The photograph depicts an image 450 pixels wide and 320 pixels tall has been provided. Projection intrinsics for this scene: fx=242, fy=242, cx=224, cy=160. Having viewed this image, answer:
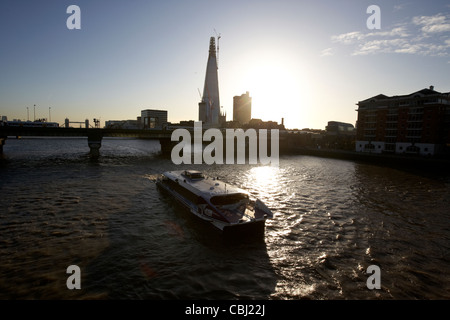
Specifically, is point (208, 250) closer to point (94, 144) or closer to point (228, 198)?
point (228, 198)

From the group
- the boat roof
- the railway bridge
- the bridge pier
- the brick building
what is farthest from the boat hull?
the brick building

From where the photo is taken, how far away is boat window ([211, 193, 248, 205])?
20.1 meters

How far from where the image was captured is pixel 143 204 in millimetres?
28750

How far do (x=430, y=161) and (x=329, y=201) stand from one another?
177ft

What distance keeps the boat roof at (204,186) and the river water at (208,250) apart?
3117mm

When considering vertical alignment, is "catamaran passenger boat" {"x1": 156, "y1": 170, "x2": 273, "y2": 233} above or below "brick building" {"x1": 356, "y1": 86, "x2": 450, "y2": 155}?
below

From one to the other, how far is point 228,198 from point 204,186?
3.96 m

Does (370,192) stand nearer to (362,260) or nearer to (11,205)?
(362,260)

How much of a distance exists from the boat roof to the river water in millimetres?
3117

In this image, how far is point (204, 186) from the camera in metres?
23.6

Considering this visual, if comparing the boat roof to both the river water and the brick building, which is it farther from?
the brick building

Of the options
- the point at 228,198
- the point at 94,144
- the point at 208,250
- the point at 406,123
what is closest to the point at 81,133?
the point at 94,144

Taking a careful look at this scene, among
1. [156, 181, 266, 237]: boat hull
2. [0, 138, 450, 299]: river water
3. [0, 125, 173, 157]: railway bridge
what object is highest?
[0, 125, 173, 157]: railway bridge

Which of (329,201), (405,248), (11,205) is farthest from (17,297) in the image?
(329,201)
